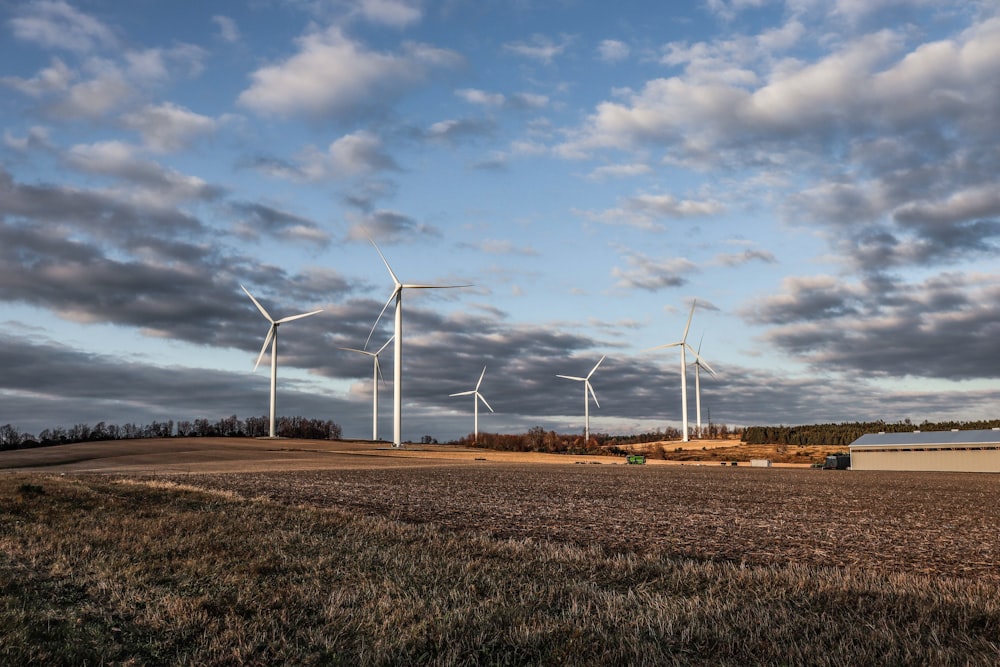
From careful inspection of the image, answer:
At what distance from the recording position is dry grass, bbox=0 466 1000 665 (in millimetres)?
8734

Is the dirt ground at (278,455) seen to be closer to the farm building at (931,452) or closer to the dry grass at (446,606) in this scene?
the farm building at (931,452)

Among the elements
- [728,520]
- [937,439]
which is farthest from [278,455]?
[937,439]

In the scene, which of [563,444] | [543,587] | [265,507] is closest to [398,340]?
[563,444]

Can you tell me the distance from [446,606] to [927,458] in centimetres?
11017

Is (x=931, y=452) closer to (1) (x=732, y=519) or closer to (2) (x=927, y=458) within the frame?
(2) (x=927, y=458)

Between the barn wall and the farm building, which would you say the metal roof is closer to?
the farm building

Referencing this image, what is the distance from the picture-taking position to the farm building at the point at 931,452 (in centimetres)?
9425

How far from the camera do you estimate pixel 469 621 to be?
9875 mm

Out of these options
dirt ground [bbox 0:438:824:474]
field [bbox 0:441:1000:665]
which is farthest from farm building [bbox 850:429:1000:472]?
field [bbox 0:441:1000:665]

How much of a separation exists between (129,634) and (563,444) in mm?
172642

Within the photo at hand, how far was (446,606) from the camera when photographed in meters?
10.7

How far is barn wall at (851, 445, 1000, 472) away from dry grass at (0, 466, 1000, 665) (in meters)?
97.3

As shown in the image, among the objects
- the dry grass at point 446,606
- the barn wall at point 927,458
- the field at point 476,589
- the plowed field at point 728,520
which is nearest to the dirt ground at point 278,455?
the barn wall at point 927,458

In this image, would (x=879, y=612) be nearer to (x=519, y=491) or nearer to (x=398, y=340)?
(x=519, y=491)
